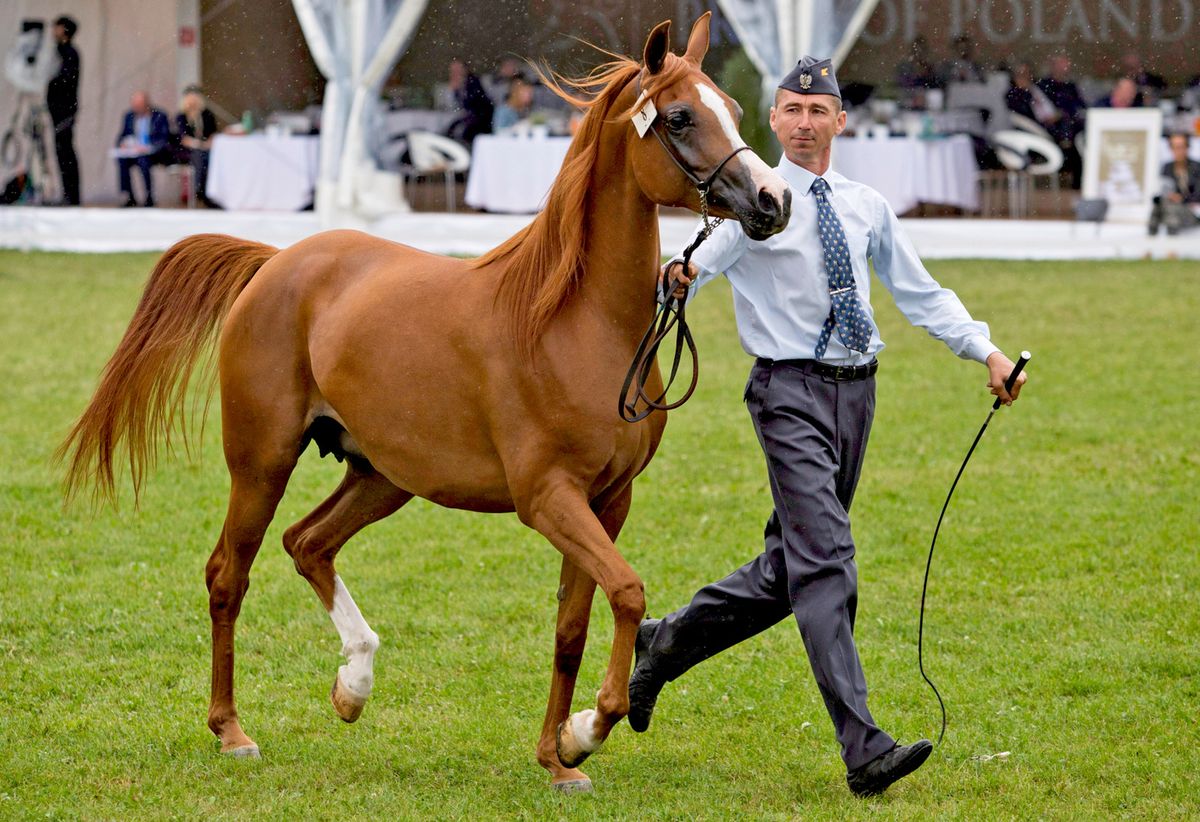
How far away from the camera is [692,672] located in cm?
552

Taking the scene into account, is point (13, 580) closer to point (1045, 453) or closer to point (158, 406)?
point (158, 406)

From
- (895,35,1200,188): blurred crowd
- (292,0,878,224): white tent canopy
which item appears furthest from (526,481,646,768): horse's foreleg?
(895,35,1200,188): blurred crowd

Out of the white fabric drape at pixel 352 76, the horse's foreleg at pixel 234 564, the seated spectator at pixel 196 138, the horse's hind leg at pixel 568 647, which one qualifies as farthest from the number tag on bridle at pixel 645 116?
the seated spectator at pixel 196 138

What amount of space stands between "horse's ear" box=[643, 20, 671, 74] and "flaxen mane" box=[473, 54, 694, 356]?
0.15 meters

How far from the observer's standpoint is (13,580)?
6.55 m

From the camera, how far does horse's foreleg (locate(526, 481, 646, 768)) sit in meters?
3.88

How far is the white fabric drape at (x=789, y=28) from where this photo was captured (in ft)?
53.2

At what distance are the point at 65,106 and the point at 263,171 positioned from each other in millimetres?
3443

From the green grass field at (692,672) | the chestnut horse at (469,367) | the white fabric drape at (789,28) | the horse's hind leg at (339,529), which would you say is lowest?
the green grass field at (692,672)

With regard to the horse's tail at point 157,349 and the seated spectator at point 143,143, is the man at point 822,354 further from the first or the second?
the seated spectator at point 143,143

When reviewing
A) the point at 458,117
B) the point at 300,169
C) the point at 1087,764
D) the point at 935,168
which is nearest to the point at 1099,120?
the point at 935,168

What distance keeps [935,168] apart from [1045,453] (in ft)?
31.1

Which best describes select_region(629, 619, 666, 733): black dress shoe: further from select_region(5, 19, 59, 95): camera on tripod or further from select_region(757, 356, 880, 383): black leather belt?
select_region(5, 19, 59, 95): camera on tripod

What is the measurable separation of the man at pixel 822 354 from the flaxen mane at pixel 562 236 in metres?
0.32
